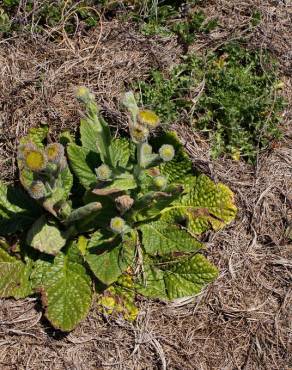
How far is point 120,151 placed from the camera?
318cm

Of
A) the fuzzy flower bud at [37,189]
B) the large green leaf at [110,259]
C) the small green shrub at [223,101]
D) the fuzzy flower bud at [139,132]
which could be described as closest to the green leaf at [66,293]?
the large green leaf at [110,259]

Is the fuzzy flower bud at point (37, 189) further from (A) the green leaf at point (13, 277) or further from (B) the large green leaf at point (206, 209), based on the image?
(B) the large green leaf at point (206, 209)

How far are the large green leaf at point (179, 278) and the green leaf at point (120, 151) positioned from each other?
0.61m

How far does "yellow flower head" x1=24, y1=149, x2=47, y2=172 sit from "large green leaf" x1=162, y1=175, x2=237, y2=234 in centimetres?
99

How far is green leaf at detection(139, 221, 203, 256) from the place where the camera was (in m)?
3.05

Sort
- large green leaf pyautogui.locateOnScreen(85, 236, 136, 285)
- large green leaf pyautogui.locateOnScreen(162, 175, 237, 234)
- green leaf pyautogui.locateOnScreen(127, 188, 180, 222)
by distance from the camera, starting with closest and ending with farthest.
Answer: green leaf pyautogui.locateOnScreen(127, 188, 180, 222)
large green leaf pyautogui.locateOnScreen(85, 236, 136, 285)
large green leaf pyautogui.locateOnScreen(162, 175, 237, 234)

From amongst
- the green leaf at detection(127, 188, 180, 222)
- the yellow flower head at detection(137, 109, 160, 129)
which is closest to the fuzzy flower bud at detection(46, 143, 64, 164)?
the yellow flower head at detection(137, 109, 160, 129)

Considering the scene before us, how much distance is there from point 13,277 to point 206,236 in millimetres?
1104

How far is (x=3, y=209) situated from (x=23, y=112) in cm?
64

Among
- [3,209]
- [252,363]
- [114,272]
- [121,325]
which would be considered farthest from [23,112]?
[252,363]

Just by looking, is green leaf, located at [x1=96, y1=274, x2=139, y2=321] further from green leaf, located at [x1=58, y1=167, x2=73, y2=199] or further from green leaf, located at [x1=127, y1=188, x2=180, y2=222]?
green leaf, located at [x1=58, y1=167, x2=73, y2=199]

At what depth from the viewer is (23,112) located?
3.37 m

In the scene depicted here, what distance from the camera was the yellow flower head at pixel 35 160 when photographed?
94.0 inches

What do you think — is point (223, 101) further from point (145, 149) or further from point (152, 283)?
point (152, 283)
